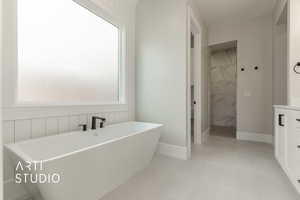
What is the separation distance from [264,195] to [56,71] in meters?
2.65

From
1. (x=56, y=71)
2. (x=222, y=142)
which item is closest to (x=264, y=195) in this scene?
(x=222, y=142)

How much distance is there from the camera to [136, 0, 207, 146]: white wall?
250cm

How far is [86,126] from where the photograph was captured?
6.36 feet

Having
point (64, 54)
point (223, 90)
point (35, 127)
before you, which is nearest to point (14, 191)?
point (35, 127)

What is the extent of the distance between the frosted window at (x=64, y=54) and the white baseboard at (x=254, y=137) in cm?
310

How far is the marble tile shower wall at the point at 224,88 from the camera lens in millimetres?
5000

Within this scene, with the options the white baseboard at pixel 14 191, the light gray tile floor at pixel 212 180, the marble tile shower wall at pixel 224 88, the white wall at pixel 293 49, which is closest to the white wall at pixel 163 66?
the light gray tile floor at pixel 212 180

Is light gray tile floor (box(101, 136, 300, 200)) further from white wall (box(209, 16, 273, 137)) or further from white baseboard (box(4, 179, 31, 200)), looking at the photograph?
white wall (box(209, 16, 273, 137))

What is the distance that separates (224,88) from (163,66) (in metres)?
3.43

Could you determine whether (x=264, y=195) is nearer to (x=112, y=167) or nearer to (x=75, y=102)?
(x=112, y=167)

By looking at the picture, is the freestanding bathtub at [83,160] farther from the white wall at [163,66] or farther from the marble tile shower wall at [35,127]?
the white wall at [163,66]

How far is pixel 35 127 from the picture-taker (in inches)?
60.2

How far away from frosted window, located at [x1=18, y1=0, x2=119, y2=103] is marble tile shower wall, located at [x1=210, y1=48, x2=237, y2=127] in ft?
12.8

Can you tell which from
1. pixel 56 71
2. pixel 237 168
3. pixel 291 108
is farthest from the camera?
pixel 237 168
